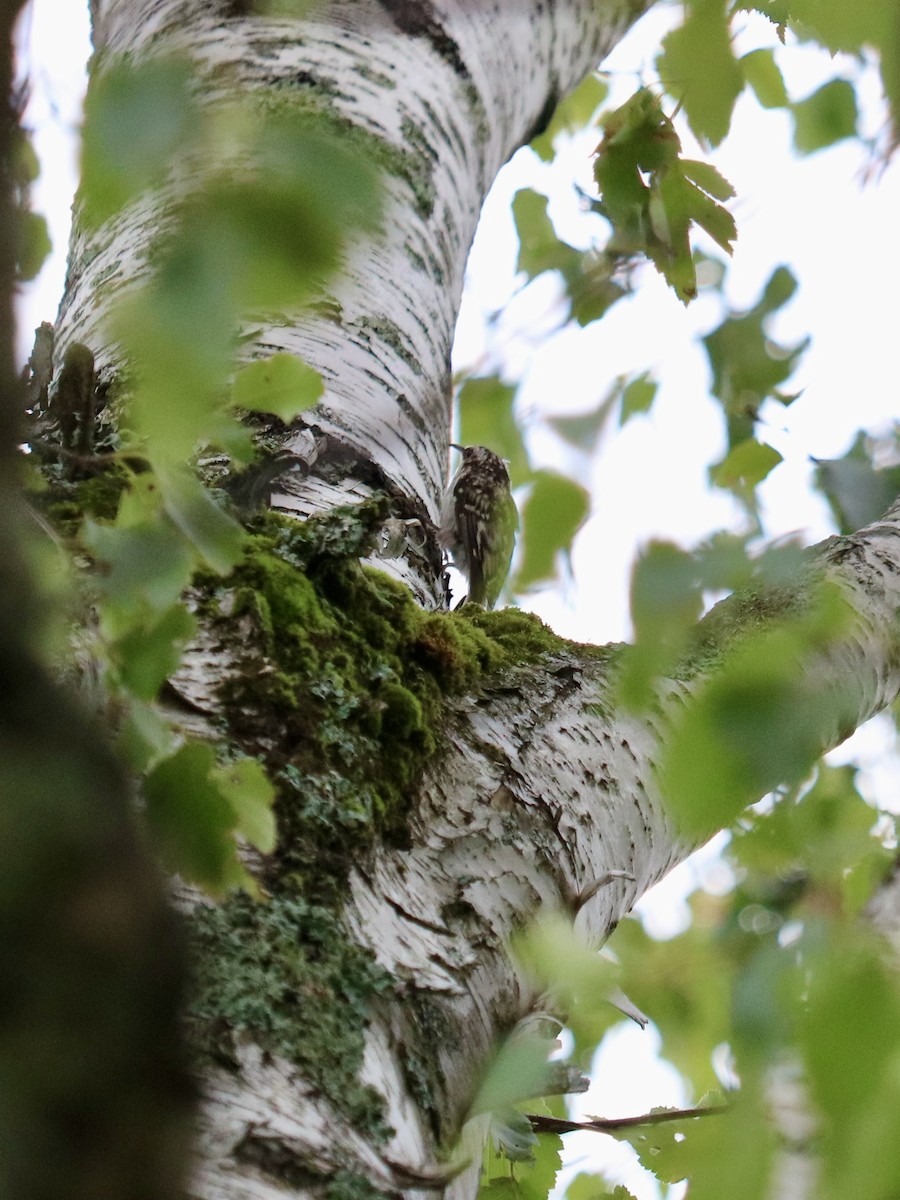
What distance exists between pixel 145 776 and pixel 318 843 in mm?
A: 151

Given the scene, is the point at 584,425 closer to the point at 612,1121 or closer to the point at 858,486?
Answer: the point at 858,486

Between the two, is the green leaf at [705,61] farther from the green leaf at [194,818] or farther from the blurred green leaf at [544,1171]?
the blurred green leaf at [544,1171]

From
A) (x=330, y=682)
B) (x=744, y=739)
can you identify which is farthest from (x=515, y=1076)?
(x=330, y=682)

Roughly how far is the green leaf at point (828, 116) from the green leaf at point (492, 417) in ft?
1.26

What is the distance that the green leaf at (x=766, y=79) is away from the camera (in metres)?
1.69

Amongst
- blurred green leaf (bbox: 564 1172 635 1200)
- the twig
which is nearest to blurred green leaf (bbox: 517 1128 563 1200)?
the twig

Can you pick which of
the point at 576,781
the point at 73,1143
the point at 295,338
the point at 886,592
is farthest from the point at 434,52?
the point at 73,1143

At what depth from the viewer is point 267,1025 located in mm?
709

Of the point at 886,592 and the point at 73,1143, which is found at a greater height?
the point at 886,592

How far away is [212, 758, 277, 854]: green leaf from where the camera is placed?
0.75 metres

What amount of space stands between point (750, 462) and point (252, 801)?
99cm

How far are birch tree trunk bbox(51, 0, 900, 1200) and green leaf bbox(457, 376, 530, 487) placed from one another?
8 cm

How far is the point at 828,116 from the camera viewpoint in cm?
101

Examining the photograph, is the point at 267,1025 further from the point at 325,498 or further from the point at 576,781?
the point at 325,498
